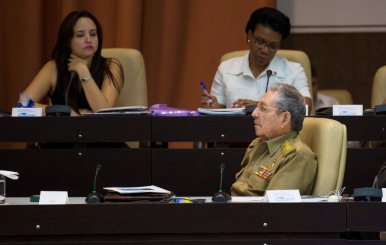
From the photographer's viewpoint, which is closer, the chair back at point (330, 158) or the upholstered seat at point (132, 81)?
the chair back at point (330, 158)

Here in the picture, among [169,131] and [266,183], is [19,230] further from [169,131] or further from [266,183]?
[169,131]

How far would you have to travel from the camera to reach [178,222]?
312 cm

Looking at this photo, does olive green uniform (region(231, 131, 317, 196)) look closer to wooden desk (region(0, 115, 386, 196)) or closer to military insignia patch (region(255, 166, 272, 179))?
military insignia patch (region(255, 166, 272, 179))

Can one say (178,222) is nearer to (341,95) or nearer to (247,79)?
(247,79)

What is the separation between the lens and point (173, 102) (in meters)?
6.71

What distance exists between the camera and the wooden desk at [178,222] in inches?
122

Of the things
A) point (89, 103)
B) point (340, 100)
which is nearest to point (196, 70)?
point (340, 100)

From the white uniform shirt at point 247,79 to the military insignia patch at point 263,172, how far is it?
4.76ft

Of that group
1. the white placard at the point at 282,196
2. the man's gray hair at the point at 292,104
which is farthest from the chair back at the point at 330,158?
the white placard at the point at 282,196

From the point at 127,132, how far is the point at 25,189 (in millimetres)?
543

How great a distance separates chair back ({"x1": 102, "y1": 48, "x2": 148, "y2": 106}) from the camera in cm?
557

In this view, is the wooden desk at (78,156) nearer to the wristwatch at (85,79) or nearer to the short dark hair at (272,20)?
the wristwatch at (85,79)

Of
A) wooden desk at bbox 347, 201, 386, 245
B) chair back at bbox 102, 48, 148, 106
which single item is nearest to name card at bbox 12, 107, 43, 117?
chair back at bbox 102, 48, 148, 106

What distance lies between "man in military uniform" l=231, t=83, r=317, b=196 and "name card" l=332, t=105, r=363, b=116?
0.73 metres
